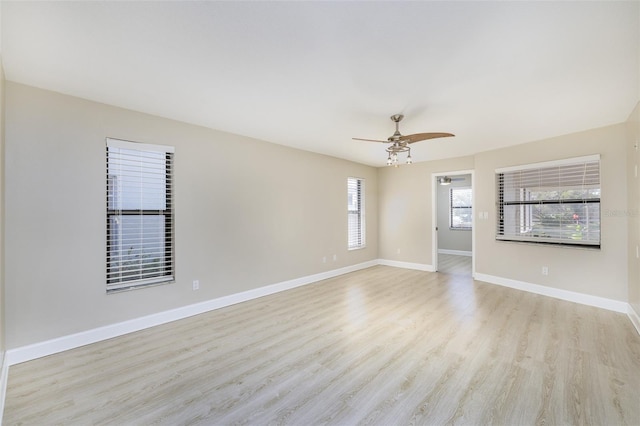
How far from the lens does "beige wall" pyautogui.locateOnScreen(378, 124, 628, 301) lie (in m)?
3.74

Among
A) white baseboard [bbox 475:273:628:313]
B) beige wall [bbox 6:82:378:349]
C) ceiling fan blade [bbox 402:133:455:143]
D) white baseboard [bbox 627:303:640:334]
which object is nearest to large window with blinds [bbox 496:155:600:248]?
white baseboard [bbox 475:273:628:313]

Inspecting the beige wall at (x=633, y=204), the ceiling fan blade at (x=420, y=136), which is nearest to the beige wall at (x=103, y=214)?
the ceiling fan blade at (x=420, y=136)

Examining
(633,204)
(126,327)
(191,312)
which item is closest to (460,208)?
(633,204)

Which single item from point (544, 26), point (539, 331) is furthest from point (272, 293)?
point (544, 26)

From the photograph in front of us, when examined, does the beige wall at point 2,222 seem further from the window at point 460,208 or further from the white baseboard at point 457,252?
the window at point 460,208

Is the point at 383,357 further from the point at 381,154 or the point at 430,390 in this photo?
→ the point at 381,154

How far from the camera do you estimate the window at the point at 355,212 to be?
6.31m

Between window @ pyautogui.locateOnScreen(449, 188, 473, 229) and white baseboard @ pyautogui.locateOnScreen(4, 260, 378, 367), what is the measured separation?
20.5 feet

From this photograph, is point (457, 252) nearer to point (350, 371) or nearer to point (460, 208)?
point (460, 208)

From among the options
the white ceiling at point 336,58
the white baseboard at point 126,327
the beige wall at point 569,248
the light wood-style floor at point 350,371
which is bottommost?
the light wood-style floor at point 350,371

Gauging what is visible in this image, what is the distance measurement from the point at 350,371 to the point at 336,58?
8.54ft

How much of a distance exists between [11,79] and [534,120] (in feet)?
18.7

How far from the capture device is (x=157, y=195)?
3418 millimetres

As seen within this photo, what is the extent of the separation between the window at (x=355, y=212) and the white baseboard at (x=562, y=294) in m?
2.61
